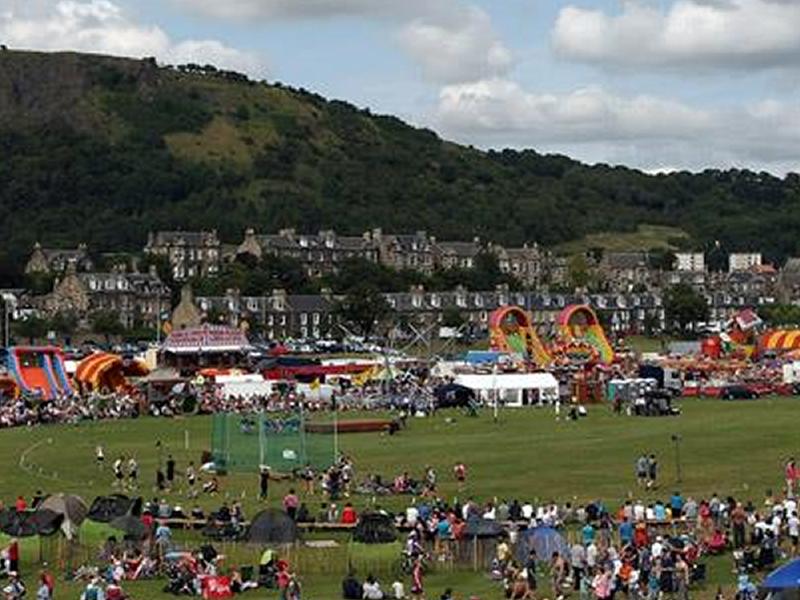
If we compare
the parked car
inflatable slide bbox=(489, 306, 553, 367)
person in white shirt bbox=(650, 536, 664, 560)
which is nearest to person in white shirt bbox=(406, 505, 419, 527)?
person in white shirt bbox=(650, 536, 664, 560)

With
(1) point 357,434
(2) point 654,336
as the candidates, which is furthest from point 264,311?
(1) point 357,434

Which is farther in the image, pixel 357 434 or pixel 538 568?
pixel 357 434

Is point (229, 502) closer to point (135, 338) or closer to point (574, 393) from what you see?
point (574, 393)

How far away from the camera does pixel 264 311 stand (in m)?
175

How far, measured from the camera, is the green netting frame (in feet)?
171

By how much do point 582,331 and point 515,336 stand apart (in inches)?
202

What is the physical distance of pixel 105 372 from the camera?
305 ft

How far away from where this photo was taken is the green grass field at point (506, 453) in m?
46.3

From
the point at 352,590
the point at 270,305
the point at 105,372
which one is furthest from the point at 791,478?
the point at 270,305

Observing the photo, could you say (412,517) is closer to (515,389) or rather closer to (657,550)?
(657,550)

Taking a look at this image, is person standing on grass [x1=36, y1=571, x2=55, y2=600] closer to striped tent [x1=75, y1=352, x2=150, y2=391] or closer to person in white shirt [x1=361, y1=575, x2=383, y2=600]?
person in white shirt [x1=361, y1=575, x2=383, y2=600]

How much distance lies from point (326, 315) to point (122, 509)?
449ft

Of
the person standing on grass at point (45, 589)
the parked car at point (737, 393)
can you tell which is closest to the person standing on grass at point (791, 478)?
the person standing on grass at point (45, 589)

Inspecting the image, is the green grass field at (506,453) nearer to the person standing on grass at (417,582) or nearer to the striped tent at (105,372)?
the person standing on grass at (417,582)
